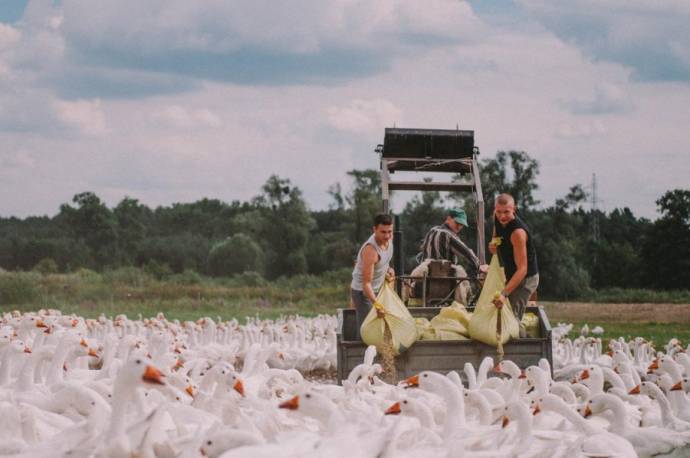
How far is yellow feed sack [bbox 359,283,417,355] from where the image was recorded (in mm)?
8031

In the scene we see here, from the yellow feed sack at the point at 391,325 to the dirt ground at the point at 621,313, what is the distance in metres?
16.4

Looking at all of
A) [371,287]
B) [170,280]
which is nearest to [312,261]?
[170,280]

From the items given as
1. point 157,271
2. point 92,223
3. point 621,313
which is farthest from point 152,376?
point 92,223

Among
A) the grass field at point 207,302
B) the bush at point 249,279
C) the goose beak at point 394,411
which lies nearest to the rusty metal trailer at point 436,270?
the goose beak at point 394,411

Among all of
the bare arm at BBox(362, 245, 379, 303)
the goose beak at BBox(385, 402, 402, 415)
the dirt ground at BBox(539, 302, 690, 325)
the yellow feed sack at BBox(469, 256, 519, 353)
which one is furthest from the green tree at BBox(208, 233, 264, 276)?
the goose beak at BBox(385, 402, 402, 415)

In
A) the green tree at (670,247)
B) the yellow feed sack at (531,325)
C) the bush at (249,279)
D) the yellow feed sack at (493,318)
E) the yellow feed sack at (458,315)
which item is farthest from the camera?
the bush at (249,279)

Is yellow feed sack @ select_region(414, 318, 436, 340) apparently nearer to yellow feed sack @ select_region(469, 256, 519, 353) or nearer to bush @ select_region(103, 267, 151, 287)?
yellow feed sack @ select_region(469, 256, 519, 353)

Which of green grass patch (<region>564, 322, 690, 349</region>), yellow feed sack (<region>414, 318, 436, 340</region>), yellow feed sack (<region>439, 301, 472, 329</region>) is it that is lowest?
green grass patch (<region>564, 322, 690, 349</region>)

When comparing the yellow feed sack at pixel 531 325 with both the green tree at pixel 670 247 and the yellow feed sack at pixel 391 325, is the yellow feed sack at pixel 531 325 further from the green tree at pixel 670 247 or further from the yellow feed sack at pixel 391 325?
the green tree at pixel 670 247

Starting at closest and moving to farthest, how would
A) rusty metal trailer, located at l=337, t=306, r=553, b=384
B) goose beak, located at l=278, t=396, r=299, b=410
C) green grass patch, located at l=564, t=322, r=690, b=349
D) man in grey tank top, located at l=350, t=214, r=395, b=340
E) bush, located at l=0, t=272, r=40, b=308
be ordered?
1. goose beak, located at l=278, t=396, r=299, b=410
2. rusty metal trailer, located at l=337, t=306, r=553, b=384
3. man in grey tank top, located at l=350, t=214, r=395, b=340
4. green grass patch, located at l=564, t=322, r=690, b=349
5. bush, located at l=0, t=272, r=40, b=308

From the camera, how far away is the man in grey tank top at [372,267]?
8.38 metres

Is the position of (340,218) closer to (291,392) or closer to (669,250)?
(669,250)

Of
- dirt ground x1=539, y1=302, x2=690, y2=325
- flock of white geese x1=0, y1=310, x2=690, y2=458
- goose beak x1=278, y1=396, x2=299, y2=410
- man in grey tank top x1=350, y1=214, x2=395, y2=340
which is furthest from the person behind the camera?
dirt ground x1=539, y1=302, x2=690, y2=325

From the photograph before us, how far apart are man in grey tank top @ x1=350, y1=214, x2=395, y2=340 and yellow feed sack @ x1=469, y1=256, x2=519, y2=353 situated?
3.03 feet
